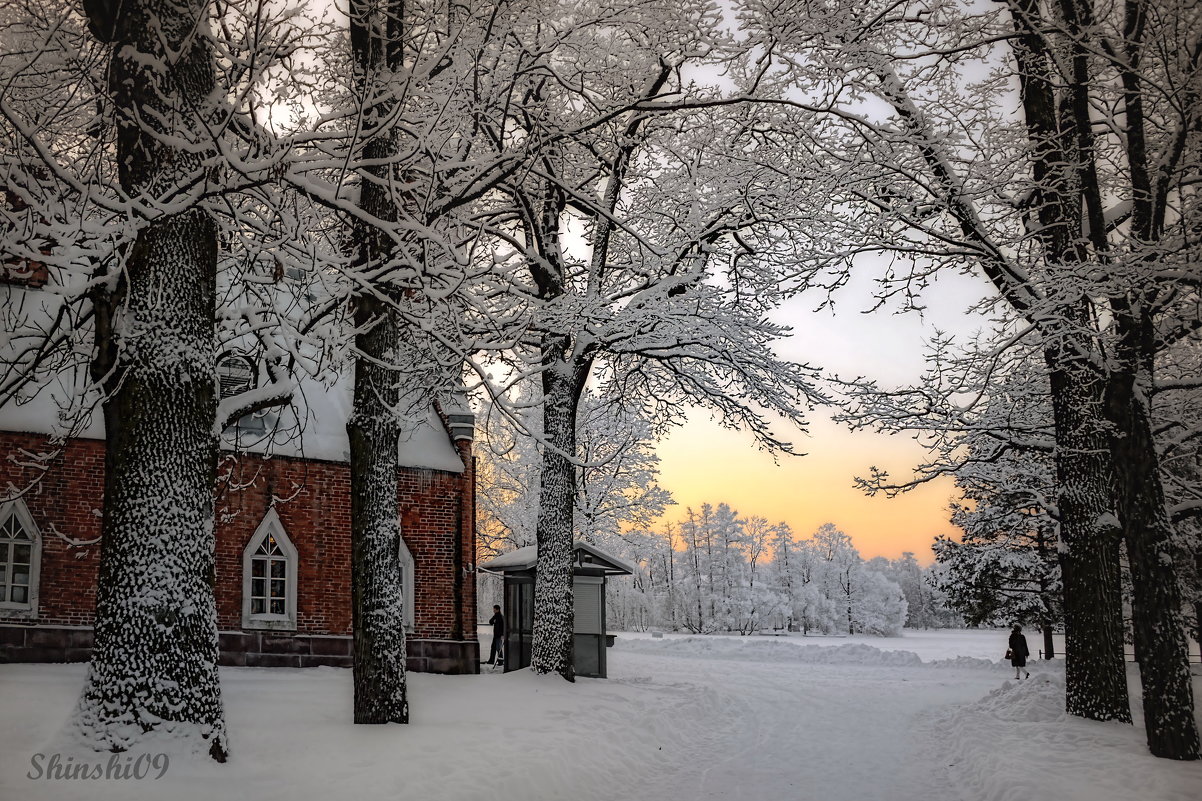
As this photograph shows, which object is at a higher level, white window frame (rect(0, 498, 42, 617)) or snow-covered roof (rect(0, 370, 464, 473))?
snow-covered roof (rect(0, 370, 464, 473))

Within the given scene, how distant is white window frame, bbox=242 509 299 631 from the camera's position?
57.0 feet

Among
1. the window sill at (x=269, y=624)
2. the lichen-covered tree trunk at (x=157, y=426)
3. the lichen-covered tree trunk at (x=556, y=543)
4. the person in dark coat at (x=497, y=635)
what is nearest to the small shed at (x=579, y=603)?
the person in dark coat at (x=497, y=635)

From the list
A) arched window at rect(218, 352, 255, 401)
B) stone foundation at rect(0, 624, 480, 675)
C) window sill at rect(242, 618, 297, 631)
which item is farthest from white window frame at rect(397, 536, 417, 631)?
arched window at rect(218, 352, 255, 401)

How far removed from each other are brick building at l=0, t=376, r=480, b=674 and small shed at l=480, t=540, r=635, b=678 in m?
1.67

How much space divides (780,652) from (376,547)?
29.5m

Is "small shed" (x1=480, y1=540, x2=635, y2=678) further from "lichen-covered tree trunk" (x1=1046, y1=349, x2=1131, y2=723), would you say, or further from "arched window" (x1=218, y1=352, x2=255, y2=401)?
"lichen-covered tree trunk" (x1=1046, y1=349, x2=1131, y2=723)

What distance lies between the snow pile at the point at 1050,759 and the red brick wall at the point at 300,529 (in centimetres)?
1044

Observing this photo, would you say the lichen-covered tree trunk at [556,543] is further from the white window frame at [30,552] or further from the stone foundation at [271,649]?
the white window frame at [30,552]

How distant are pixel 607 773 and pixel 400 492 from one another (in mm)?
10367

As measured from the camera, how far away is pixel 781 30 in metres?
9.87

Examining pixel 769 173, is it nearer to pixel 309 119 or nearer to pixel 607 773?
pixel 309 119

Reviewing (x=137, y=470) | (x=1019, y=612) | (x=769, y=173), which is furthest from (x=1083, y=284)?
(x=1019, y=612)
